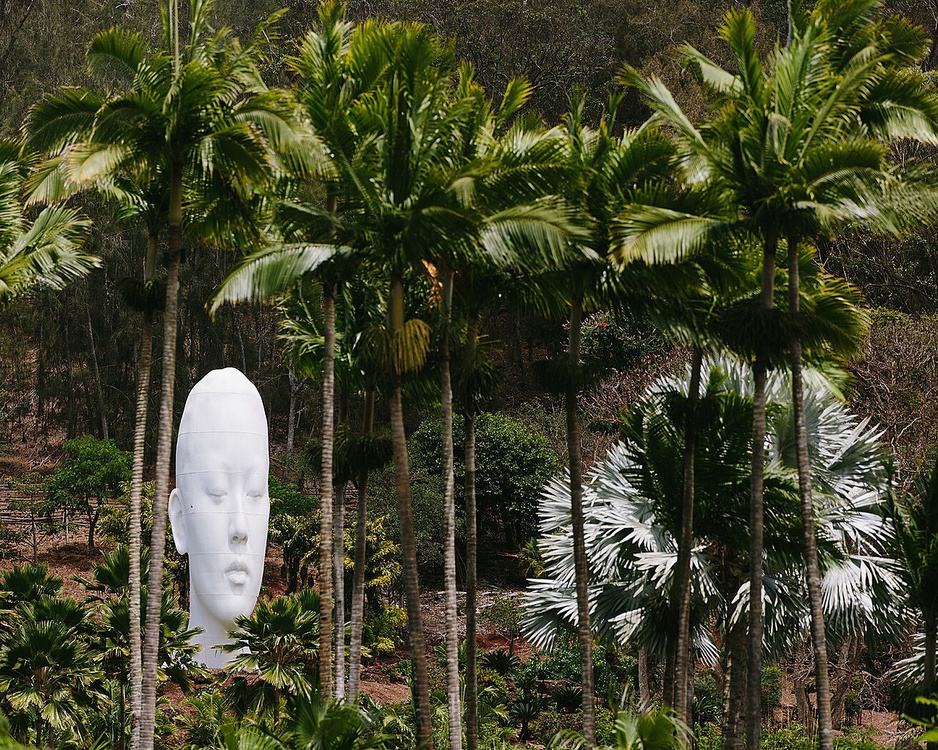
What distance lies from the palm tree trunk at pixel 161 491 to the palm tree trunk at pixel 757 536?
6.48m

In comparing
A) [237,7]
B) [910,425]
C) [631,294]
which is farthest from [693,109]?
[631,294]

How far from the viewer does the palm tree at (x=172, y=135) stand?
1299 centimetres

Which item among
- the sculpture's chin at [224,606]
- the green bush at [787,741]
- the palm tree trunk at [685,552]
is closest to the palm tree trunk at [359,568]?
the palm tree trunk at [685,552]

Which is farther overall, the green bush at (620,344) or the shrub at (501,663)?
the green bush at (620,344)

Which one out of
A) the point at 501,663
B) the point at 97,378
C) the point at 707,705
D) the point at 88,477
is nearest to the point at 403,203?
the point at 707,705

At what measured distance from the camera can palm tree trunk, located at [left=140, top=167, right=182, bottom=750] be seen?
13.2 metres

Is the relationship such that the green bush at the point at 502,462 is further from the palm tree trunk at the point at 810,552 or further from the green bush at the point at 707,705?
the palm tree trunk at the point at 810,552

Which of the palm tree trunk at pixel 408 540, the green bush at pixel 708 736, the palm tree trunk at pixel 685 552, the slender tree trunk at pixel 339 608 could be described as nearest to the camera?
the palm tree trunk at pixel 408 540

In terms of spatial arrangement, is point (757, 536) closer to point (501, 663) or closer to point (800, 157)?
point (800, 157)

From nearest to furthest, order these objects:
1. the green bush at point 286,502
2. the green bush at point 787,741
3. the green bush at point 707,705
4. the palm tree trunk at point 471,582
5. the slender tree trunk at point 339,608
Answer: the palm tree trunk at point 471,582 < the slender tree trunk at point 339,608 < the green bush at point 787,741 < the green bush at point 707,705 < the green bush at point 286,502

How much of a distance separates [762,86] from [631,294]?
2928mm

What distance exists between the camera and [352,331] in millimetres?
17453

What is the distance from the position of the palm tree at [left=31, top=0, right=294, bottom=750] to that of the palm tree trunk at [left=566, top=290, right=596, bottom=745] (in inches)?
165

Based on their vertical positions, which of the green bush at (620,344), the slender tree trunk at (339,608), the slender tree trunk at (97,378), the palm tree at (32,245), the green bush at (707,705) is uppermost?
the slender tree trunk at (97,378)
